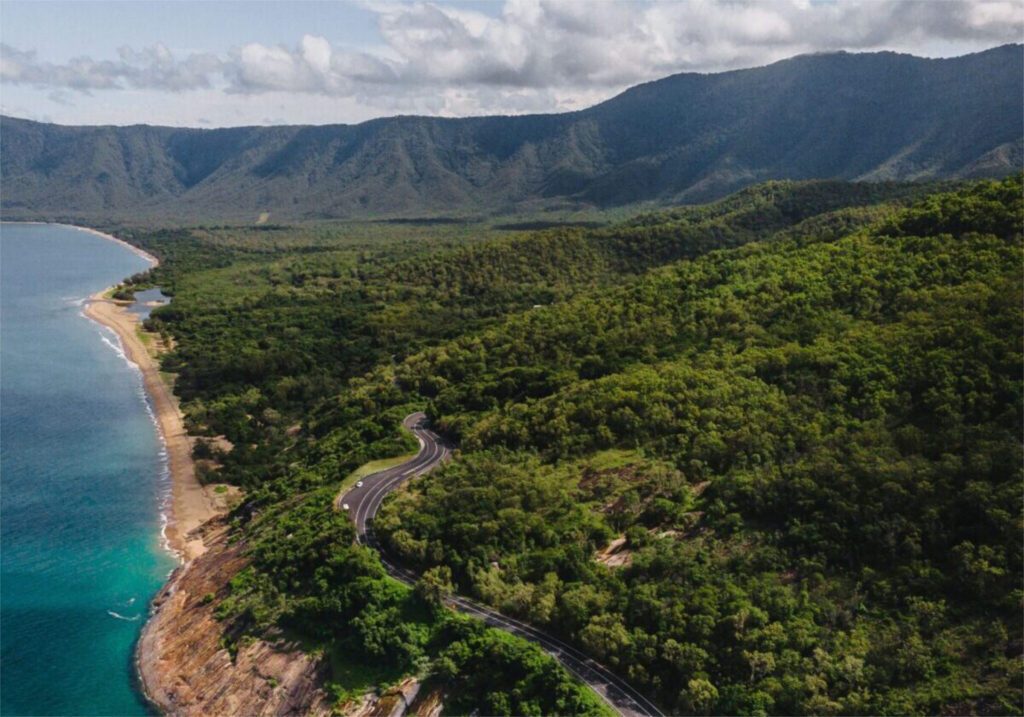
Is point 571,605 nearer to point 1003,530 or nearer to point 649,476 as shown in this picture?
point 649,476

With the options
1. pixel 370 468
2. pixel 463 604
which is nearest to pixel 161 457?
pixel 370 468

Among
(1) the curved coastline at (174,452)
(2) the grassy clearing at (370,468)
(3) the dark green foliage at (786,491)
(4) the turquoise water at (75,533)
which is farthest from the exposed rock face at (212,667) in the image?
(3) the dark green foliage at (786,491)

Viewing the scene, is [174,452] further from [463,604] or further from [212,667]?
[463,604]

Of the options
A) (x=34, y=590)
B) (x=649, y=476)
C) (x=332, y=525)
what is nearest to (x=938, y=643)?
(x=649, y=476)

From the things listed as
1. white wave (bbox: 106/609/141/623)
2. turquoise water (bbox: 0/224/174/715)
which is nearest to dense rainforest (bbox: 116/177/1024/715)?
turquoise water (bbox: 0/224/174/715)

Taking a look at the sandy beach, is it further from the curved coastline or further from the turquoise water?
the turquoise water
